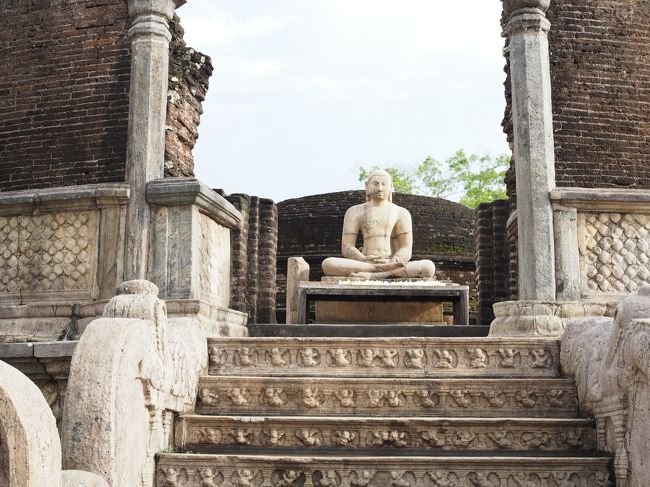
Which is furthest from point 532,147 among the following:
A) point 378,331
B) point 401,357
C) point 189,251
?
point 189,251

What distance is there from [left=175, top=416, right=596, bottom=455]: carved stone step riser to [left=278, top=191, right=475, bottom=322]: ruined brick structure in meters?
12.0

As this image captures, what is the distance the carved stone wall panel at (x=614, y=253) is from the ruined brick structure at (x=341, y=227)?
10387mm

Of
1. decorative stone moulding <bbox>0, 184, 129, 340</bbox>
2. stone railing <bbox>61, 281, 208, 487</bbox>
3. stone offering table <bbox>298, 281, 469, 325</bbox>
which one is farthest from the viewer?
stone offering table <bbox>298, 281, 469, 325</bbox>

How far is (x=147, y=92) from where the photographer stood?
22.7 ft

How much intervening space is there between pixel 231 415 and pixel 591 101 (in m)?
5.93

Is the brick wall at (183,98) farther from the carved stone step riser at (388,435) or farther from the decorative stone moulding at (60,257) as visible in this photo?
the carved stone step riser at (388,435)

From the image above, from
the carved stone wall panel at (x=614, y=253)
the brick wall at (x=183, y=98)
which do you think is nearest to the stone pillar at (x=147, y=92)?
the brick wall at (x=183, y=98)

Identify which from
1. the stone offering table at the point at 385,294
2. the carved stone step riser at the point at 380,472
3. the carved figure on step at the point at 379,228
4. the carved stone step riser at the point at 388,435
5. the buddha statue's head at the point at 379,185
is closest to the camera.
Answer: the carved stone step riser at the point at 380,472

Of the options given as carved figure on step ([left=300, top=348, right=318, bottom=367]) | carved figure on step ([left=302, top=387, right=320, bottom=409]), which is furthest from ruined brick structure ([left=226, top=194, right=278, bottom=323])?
carved figure on step ([left=302, top=387, right=320, bottom=409])

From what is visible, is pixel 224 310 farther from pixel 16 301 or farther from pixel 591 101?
pixel 591 101

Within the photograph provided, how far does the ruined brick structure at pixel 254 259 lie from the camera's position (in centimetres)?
1198

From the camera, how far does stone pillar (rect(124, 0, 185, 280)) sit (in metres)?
6.76

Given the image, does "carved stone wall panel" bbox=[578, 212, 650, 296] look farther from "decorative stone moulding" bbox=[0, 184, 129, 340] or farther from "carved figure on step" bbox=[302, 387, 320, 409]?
"decorative stone moulding" bbox=[0, 184, 129, 340]

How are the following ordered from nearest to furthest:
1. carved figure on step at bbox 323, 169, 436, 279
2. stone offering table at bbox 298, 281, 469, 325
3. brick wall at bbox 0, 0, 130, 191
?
stone offering table at bbox 298, 281, 469, 325
brick wall at bbox 0, 0, 130, 191
carved figure on step at bbox 323, 169, 436, 279
